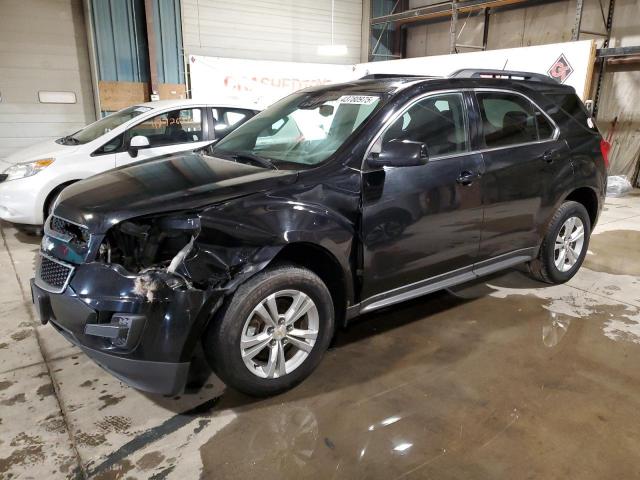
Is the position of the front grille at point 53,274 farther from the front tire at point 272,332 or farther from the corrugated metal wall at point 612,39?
the corrugated metal wall at point 612,39

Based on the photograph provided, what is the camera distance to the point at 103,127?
573 centimetres

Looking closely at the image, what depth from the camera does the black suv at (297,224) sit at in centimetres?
212

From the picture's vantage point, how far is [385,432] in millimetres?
2268

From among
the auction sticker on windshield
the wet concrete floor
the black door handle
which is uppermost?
the auction sticker on windshield

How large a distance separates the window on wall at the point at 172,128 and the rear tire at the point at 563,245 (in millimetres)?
3940

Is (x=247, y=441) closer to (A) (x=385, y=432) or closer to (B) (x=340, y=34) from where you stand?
(A) (x=385, y=432)

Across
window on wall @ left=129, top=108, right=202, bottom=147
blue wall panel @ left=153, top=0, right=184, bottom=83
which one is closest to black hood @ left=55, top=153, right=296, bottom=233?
window on wall @ left=129, top=108, right=202, bottom=147

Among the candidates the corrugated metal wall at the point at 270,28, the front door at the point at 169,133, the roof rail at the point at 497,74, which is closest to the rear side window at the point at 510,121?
the roof rail at the point at 497,74

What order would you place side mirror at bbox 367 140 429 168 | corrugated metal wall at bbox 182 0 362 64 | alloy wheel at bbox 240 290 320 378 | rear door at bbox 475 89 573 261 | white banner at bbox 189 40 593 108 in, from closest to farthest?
alloy wheel at bbox 240 290 320 378 → side mirror at bbox 367 140 429 168 → rear door at bbox 475 89 573 261 → white banner at bbox 189 40 593 108 → corrugated metal wall at bbox 182 0 362 64

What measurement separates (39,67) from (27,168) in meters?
5.05

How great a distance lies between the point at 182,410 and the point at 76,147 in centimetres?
393

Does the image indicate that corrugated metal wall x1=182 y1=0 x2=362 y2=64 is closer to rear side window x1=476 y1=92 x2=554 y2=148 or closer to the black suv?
the black suv

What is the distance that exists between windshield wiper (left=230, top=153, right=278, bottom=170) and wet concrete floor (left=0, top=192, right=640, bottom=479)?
120cm

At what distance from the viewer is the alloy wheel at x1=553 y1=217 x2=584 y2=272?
3.88 meters
